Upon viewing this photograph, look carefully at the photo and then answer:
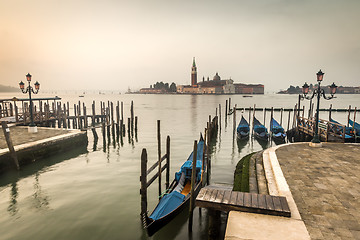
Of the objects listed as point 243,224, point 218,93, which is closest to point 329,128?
point 243,224

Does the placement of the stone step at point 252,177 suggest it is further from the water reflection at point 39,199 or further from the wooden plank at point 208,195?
the water reflection at point 39,199

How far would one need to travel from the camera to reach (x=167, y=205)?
5.74 meters

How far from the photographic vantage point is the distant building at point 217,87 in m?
152

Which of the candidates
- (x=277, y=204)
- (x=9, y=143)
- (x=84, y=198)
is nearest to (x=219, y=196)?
(x=277, y=204)

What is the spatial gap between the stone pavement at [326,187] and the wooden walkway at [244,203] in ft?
1.54

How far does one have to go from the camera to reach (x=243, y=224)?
3568mm

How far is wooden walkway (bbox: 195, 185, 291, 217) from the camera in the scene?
12.5 feet

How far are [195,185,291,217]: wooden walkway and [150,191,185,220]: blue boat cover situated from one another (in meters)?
1.82

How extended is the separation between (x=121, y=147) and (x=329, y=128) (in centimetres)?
1334

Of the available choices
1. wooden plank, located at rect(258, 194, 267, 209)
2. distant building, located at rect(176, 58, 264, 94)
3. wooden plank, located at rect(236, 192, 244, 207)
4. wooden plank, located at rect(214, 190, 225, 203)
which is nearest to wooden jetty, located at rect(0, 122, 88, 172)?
wooden plank, located at rect(214, 190, 225, 203)

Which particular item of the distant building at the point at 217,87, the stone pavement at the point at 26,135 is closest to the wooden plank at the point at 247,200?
the stone pavement at the point at 26,135

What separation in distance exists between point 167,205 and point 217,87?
486 feet

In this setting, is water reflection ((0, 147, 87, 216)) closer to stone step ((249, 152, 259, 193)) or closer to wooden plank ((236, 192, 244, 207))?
wooden plank ((236, 192, 244, 207))

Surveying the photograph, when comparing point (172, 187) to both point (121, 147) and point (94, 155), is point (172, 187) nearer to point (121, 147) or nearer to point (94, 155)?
point (94, 155)
